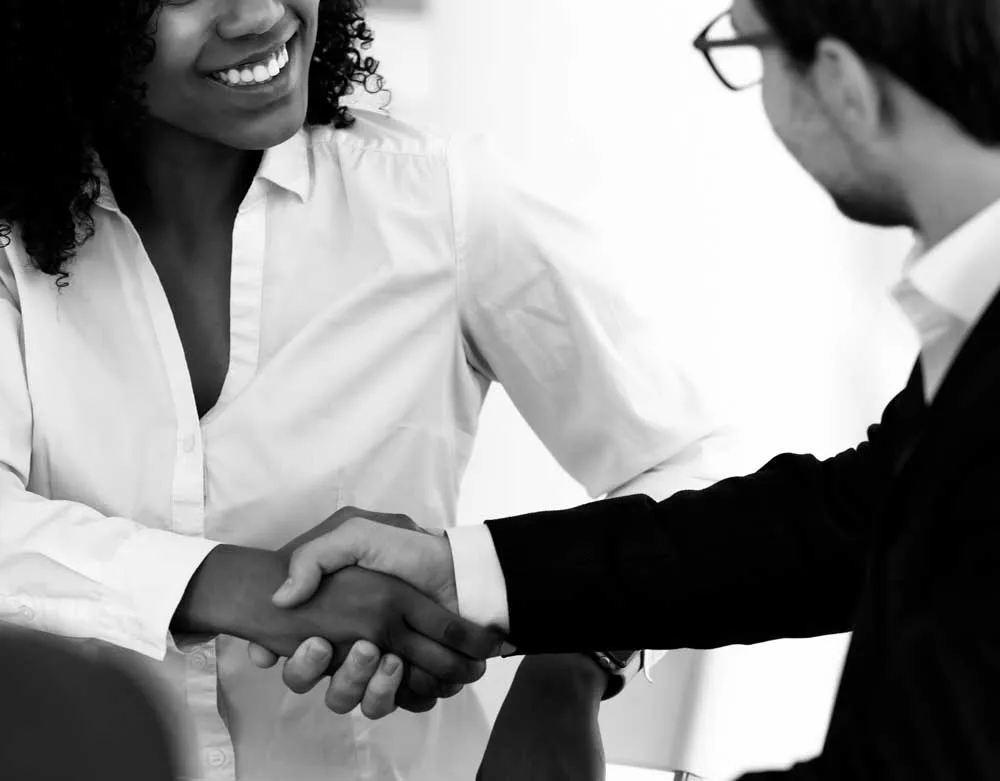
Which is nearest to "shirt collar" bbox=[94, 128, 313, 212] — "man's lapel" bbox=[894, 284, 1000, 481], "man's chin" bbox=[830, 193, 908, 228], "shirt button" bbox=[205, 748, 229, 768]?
"shirt button" bbox=[205, 748, 229, 768]

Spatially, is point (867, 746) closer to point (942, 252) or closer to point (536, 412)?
point (942, 252)

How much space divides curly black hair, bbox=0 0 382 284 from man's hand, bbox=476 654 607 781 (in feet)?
2.04

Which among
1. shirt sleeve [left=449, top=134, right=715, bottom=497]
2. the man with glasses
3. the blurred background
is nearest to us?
the man with glasses

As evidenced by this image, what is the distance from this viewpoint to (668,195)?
2664mm

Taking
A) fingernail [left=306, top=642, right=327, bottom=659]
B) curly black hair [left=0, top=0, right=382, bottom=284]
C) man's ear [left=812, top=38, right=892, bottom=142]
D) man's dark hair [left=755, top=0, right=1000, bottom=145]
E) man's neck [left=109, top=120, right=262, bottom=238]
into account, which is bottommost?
fingernail [left=306, top=642, right=327, bottom=659]

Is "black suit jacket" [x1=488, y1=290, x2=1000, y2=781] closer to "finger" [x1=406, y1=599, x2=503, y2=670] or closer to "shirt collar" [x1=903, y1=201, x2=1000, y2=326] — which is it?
"finger" [x1=406, y1=599, x2=503, y2=670]

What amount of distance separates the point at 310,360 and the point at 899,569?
2.46 ft

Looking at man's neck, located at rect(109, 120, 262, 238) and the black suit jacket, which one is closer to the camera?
the black suit jacket

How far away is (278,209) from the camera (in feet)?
4.84

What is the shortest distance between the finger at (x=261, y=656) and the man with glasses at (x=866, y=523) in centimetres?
7

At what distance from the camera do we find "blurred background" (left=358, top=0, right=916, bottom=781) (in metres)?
2.62

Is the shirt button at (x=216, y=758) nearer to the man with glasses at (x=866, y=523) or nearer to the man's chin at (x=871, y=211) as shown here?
the man with glasses at (x=866, y=523)

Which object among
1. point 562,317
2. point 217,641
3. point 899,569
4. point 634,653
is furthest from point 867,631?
point 217,641

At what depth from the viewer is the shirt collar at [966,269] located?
2.86ft
